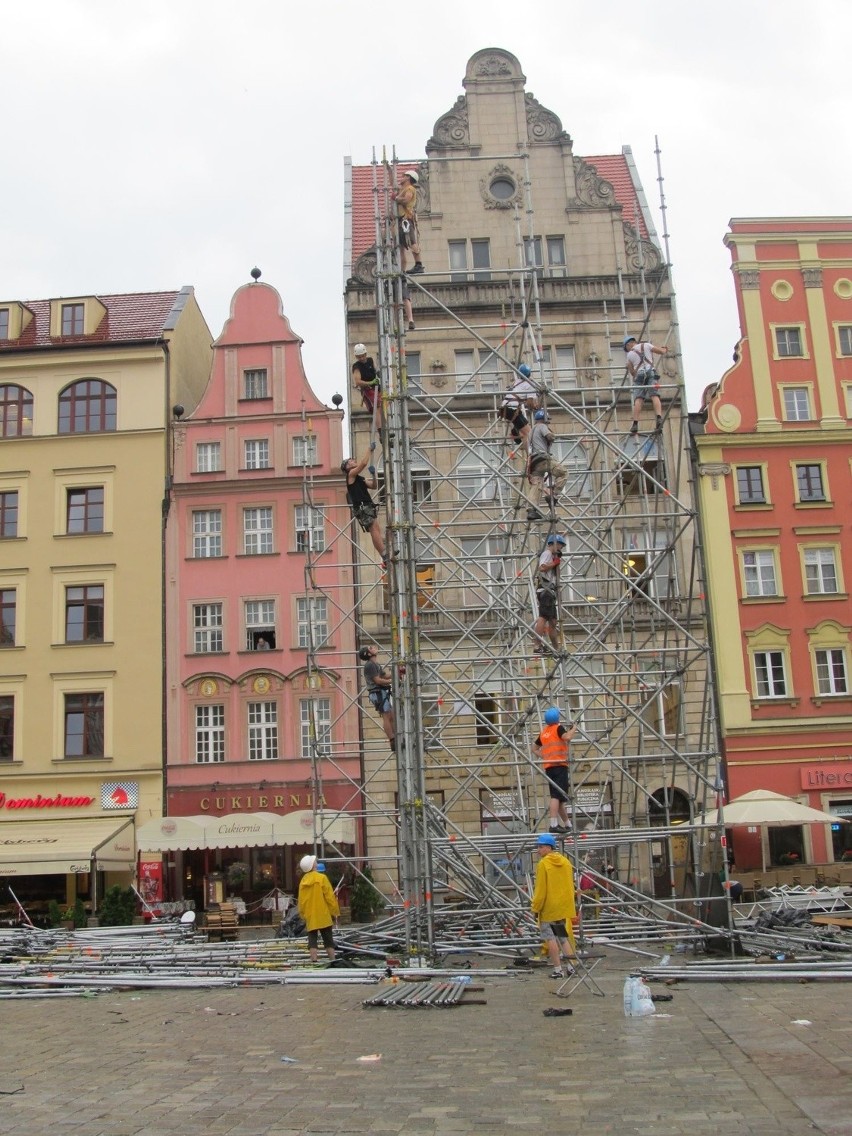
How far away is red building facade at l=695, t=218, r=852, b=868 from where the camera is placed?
33.6 m

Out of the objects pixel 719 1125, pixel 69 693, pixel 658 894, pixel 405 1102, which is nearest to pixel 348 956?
pixel 405 1102

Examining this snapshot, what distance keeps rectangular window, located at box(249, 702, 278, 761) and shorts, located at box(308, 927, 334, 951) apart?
15.8m

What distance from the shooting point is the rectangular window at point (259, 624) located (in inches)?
1357

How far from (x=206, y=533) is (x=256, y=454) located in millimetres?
2457

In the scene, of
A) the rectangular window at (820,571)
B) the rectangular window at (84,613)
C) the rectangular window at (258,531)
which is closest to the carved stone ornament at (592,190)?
the rectangular window at (820,571)

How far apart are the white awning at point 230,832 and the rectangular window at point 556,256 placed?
1565 centimetres

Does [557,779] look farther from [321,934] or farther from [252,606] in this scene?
[252,606]

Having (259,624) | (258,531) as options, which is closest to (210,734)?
(259,624)

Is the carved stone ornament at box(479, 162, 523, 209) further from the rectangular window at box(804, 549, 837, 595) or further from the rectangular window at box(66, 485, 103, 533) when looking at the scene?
the rectangular window at box(66, 485, 103, 533)

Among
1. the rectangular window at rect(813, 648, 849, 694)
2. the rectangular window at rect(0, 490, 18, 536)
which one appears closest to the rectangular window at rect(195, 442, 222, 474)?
the rectangular window at rect(0, 490, 18, 536)

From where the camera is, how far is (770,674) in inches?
1355

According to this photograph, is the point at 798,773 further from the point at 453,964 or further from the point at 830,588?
the point at 453,964

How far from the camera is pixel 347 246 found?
124 feet

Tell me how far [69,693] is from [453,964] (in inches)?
785
